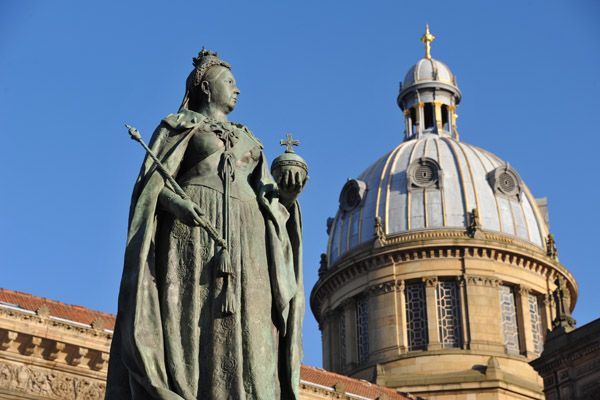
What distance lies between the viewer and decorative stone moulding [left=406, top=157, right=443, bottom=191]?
58.9 meters

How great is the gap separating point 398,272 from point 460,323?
3.89 m

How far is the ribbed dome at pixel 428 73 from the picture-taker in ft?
216

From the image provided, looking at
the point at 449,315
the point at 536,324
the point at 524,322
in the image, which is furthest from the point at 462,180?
the point at 536,324

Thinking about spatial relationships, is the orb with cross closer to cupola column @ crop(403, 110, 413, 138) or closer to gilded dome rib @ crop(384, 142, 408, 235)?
gilded dome rib @ crop(384, 142, 408, 235)

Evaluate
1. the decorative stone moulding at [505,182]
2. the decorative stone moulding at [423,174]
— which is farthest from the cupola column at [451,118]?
the decorative stone moulding at [423,174]

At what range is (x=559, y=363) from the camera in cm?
4553

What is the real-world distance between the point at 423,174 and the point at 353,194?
12.8 ft

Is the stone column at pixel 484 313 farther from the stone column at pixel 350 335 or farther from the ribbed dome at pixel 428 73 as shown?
the ribbed dome at pixel 428 73

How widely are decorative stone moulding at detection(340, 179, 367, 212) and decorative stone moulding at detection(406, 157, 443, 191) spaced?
102 inches

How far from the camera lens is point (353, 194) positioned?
6069cm

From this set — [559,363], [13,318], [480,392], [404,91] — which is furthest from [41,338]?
[404,91]

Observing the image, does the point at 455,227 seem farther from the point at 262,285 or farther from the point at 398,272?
the point at 262,285

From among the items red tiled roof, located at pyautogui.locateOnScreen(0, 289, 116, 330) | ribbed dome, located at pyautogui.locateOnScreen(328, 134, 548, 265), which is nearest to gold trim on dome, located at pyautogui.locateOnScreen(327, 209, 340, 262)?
ribbed dome, located at pyautogui.locateOnScreen(328, 134, 548, 265)

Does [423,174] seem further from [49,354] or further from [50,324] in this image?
[49,354]
